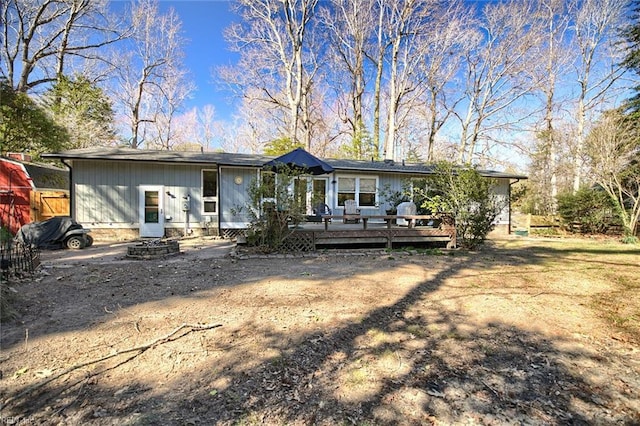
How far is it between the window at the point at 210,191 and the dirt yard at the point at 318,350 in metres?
5.92

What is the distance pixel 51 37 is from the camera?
16641mm

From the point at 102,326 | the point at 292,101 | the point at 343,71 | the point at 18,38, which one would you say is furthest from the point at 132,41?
the point at 102,326

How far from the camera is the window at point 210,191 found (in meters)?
10.9

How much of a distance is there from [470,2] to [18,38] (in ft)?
78.6

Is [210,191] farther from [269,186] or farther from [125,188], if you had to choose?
[269,186]

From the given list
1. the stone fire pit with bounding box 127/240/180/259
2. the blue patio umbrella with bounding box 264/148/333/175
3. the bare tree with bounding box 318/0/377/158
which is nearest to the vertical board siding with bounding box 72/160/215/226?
the stone fire pit with bounding box 127/240/180/259

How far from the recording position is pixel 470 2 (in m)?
18.8

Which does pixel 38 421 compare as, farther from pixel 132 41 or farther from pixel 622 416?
pixel 132 41

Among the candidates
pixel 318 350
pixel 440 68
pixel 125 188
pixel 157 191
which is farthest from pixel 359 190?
pixel 440 68

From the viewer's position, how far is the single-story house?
946cm

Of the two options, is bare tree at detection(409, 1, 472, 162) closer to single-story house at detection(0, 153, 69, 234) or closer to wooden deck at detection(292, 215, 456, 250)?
wooden deck at detection(292, 215, 456, 250)

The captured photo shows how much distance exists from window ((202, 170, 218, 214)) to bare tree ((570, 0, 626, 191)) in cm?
1804

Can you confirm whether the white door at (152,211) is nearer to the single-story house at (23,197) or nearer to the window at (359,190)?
the single-story house at (23,197)

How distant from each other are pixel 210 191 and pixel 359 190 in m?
5.49
